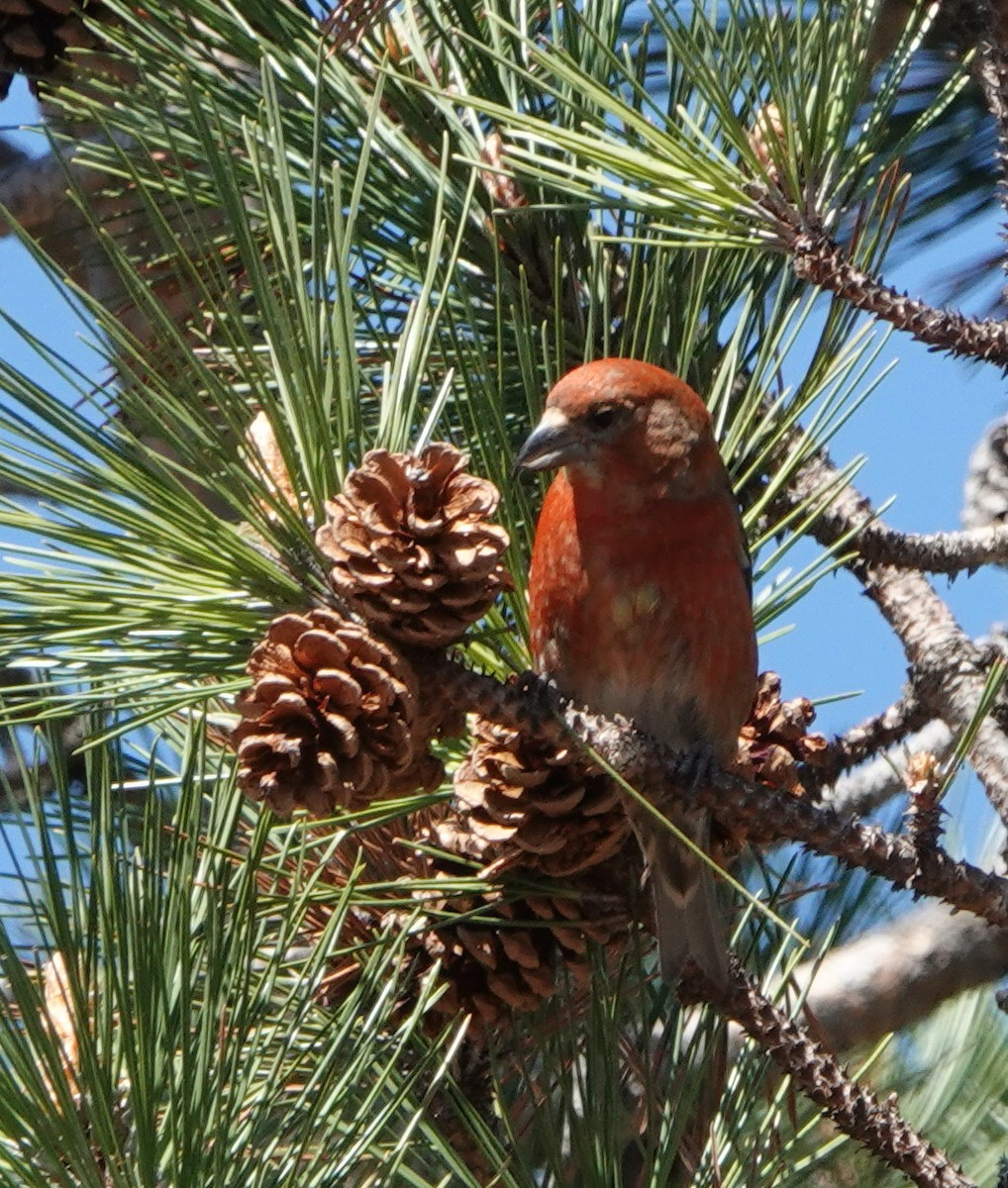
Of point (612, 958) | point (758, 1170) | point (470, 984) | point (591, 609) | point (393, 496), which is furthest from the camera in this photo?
point (591, 609)

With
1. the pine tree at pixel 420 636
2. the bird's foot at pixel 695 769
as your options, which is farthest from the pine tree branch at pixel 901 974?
the bird's foot at pixel 695 769

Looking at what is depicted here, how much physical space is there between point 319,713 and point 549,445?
0.61 metres

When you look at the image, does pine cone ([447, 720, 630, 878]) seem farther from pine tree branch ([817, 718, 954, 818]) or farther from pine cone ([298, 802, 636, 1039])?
pine tree branch ([817, 718, 954, 818])

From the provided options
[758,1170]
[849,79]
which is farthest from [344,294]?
[758,1170]

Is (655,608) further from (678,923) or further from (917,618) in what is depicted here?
(678,923)

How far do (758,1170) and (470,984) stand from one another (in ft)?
1.18

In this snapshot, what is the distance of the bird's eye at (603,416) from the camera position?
82.0 inches

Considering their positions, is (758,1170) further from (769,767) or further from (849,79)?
(849,79)

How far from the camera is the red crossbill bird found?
212 centimetres

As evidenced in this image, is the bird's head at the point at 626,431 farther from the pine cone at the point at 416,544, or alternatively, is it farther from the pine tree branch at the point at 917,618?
the pine cone at the point at 416,544

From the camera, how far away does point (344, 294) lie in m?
1.65

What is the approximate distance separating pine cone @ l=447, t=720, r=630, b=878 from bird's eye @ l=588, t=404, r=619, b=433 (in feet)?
1.47

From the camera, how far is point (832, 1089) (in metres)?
1.67

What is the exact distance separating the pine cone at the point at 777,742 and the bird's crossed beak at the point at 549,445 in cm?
39
